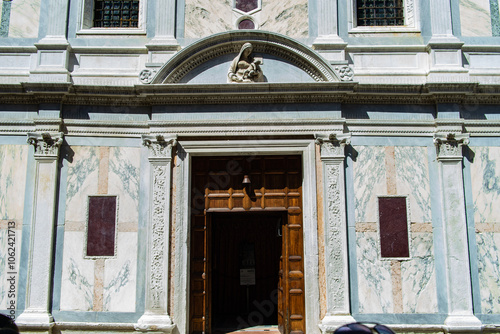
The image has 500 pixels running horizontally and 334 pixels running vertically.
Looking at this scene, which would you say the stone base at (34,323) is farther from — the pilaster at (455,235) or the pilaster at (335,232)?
the pilaster at (455,235)

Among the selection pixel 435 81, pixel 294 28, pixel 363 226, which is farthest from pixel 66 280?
pixel 435 81

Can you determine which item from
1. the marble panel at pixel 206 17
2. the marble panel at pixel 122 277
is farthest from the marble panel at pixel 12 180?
the marble panel at pixel 206 17

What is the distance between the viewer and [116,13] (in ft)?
35.8

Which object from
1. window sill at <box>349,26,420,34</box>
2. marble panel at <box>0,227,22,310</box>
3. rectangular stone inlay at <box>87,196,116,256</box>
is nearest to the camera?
marble panel at <box>0,227,22,310</box>

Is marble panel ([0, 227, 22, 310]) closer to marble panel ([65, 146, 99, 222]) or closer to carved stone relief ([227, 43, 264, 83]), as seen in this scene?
marble panel ([65, 146, 99, 222])

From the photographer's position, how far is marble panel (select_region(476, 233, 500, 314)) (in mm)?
9281

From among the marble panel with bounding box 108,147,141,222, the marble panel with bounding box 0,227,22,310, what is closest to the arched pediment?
the marble panel with bounding box 108,147,141,222

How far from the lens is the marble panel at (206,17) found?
34.0 ft

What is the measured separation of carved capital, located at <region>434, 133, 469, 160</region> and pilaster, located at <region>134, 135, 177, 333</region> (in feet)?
17.6

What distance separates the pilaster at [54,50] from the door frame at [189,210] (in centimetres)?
300

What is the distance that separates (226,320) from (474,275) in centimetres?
588

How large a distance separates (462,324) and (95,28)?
381 inches

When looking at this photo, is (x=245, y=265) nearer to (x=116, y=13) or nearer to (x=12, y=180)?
(x=12, y=180)

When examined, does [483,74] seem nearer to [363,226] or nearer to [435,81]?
[435,81]
